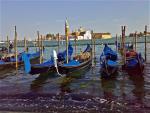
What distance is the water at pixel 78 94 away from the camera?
9.84 m

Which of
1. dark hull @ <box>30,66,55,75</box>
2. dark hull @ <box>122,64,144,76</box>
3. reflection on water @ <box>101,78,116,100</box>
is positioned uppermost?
dark hull @ <box>30,66,55,75</box>

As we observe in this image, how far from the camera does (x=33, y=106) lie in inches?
392

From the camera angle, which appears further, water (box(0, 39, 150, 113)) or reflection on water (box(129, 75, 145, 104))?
reflection on water (box(129, 75, 145, 104))

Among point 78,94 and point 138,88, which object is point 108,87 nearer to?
point 138,88

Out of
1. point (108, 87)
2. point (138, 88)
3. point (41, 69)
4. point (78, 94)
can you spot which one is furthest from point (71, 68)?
point (78, 94)

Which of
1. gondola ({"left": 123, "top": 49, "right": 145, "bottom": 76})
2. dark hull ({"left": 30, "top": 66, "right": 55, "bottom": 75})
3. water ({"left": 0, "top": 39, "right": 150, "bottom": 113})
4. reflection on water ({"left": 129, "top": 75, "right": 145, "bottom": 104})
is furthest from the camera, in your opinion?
gondola ({"left": 123, "top": 49, "right": 145, "bottom": 76})

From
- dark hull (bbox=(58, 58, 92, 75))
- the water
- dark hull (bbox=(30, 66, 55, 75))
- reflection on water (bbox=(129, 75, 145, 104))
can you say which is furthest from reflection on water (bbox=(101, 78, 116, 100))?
dark hull (bbox=(30, 66, 55, 75))

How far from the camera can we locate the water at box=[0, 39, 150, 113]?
9.84 meters

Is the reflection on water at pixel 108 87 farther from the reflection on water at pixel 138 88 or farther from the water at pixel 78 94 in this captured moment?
the reflection on water at pixel 138 88

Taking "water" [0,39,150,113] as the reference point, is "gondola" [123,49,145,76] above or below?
above

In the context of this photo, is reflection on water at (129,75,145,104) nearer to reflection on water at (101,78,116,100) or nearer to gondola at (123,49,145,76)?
gondola at (123,49,145,76)

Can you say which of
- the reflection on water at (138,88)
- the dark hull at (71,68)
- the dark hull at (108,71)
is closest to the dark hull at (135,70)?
the reflection on water at (138,88)

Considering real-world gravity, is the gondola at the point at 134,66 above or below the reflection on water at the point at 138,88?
above

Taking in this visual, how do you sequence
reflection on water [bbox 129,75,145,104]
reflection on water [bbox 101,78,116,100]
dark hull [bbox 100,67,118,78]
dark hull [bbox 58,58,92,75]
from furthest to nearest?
dark hull [bbox 100,67,118,78]
dark hull [bbox 58,58,92,75]
reflection on water [bbox 101,78,116,100]
reflection on water [bbox 129,75,145,104]
